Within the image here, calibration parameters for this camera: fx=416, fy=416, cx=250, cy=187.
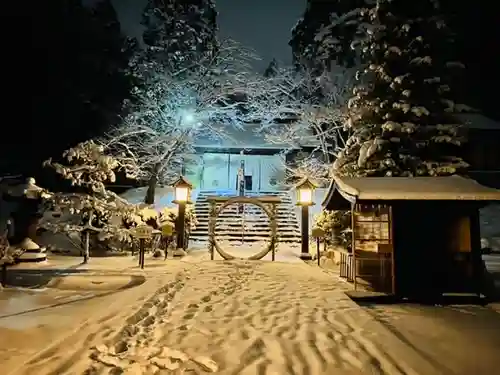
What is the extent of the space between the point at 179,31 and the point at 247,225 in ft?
43.6

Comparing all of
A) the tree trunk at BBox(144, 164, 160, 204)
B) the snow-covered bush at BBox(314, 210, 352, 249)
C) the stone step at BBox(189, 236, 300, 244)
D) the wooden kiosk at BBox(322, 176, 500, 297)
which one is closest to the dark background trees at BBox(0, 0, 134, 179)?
the tree trunk at BBox(144, 164, 160, 204)

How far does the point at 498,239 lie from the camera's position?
55.4 feet

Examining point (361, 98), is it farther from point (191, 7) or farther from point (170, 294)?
point (191, 7)

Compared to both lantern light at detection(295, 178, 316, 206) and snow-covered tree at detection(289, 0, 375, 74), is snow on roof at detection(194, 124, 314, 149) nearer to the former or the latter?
snow-covered tree at detection(289, 0, 375, 74)

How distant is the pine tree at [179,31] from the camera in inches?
941

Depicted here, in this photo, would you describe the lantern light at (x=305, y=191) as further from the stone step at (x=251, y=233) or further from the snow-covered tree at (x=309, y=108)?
the stone step at (x=251, y=233)

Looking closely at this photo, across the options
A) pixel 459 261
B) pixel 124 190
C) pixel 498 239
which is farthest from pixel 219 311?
pixel 124 190

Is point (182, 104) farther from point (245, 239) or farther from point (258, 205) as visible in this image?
point (258, 205)

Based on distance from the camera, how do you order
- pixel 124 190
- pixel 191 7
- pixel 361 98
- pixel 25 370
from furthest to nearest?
pixel 191 7 < pixel 124 190 < pixel 361 98 < pixel 25 370

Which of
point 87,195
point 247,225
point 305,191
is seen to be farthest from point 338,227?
point 87,195

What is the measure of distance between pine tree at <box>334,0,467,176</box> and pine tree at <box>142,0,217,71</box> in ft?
43.7

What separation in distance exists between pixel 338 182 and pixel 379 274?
2.14 m

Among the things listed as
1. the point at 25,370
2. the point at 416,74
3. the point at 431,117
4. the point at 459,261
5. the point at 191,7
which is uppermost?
the point at 191,7

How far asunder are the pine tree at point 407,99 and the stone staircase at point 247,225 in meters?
7.47
